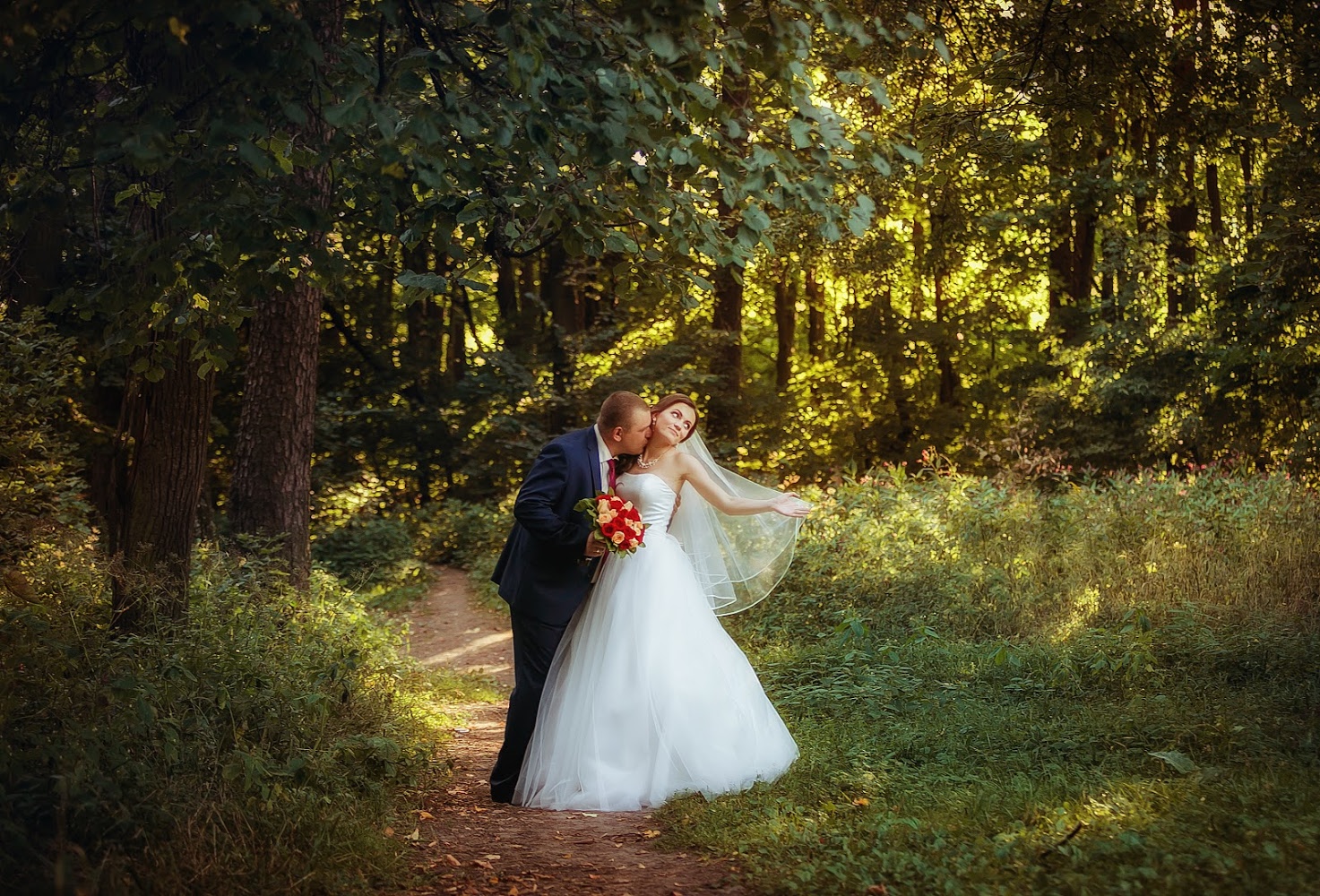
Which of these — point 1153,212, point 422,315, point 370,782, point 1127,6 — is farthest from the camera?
point 422,315

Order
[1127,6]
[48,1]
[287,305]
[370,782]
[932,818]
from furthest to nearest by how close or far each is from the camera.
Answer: [287,305], [1127,6], [370,782], [932,818], [48,1]

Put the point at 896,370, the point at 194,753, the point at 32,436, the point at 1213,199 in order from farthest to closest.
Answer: the point at 896,370, the point at 1213,199, the point at 32,436, the point at 194,753

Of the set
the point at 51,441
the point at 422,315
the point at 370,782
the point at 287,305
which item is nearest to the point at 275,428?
the point at 287,305

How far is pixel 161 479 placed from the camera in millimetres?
6688

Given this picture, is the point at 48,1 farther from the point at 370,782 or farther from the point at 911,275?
the point at 911,275

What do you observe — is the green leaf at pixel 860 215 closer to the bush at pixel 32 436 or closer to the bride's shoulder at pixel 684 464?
the bride's shoulder at pixel 684 464

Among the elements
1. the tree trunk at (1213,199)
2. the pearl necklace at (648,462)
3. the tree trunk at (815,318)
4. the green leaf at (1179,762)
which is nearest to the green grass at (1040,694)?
the green leaf at (1179,762)

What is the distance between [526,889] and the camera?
4.59 meters

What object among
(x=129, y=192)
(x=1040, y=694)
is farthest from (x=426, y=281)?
(x=1040, y=694)

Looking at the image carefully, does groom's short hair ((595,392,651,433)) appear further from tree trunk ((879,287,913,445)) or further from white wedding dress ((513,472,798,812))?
tree trunk ((879,287,913,445))

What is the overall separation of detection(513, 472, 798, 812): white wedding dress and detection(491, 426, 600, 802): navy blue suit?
0.38 feet

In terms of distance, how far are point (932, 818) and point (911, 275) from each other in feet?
67.4

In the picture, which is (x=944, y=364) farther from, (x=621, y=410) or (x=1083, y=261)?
(x=621, y=410)

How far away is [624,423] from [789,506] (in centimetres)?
114
